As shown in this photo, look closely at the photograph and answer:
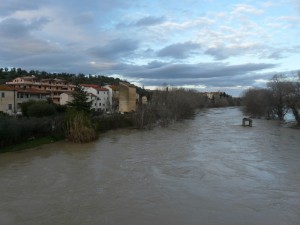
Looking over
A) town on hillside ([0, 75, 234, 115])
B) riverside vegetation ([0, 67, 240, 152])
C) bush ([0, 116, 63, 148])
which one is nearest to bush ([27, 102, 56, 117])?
riverside vegetation ([0, 67, 240, 152])

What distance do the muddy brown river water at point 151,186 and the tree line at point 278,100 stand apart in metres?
27.8

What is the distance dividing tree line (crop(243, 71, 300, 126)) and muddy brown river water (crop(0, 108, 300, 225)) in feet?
91.3

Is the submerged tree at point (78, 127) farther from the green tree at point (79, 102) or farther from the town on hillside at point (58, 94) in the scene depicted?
the town on hillside at point (58, 94)

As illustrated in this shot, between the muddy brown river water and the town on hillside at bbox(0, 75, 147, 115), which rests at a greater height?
the town on hillside at bbox(0, 75, 147, 115)

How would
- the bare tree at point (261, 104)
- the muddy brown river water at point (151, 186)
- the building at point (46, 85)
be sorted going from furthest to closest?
the building at point (46, 85) → the bare tree at point (261, 104) → the muddy brown river water at point (151, 186)

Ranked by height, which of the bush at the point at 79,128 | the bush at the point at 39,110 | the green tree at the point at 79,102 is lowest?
the bush at the point at 79,128

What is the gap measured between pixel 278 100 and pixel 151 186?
46.7 m

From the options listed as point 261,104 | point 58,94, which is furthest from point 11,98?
point 261,104

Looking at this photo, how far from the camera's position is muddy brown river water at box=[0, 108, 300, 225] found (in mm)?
10945

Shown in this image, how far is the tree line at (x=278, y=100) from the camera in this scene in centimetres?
4994

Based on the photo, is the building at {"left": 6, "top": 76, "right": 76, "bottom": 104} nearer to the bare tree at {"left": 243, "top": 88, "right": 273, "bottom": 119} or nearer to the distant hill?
the distant hill

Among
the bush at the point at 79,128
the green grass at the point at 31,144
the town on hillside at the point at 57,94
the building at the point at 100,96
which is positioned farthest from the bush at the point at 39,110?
the building at the point at 100,96

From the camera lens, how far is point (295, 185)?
14.7 m

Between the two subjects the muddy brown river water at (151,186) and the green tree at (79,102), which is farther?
the green tree at (79,102)
